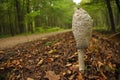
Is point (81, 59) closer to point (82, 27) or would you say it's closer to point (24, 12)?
point (82, 27)

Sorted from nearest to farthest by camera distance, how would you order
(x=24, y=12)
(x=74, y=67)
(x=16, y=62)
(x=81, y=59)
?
1. (x=81, y=59)
2. (x=74, y=67)
3. (x=16, y=62)
4. (x=24, y=12)

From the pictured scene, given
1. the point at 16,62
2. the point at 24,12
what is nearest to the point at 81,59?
the point at 16,62

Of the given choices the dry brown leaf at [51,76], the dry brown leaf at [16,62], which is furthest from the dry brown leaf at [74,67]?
the dry brown leaf at [16,62]

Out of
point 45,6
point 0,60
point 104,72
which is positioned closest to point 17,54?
point 0,60

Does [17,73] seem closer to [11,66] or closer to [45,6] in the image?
[11,66]

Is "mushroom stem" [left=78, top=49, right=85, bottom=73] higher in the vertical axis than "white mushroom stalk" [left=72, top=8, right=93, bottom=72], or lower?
lower

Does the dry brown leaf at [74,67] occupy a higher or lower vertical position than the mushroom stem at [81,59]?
lower

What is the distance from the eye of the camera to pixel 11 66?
177 inches

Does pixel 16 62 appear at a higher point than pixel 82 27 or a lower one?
lower

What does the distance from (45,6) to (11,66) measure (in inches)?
714

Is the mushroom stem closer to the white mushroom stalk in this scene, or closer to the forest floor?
the forest floor

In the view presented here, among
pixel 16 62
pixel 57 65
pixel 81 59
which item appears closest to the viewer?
pixel 81 59

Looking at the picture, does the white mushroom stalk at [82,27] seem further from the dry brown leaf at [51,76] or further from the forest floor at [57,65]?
the dry brown leaf at [51,76]

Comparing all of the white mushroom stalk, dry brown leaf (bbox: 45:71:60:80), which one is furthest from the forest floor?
the white mushroom stalk
